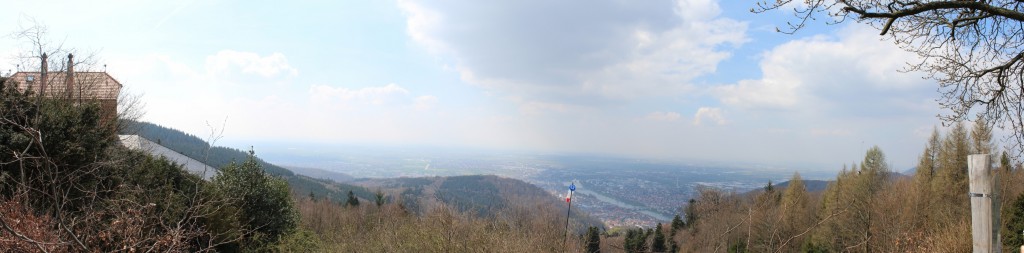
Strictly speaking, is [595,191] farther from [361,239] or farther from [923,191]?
[361,239]

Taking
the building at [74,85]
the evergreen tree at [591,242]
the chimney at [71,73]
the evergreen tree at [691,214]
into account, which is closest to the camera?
the evergreen tree at [591,242]

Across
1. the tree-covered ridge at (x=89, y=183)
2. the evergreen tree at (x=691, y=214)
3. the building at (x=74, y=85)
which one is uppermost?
the building at (x=74, y=85)

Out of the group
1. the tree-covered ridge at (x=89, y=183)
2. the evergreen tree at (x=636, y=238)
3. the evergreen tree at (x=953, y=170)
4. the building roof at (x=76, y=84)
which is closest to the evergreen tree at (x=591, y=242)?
the tree-covered ridge at (x=89, y=183)

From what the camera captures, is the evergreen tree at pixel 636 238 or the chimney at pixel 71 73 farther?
the evergreen tree at pixel 636 238

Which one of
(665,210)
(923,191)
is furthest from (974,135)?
(665,210)

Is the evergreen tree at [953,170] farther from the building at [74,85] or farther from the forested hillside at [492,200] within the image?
the building at [74,85]

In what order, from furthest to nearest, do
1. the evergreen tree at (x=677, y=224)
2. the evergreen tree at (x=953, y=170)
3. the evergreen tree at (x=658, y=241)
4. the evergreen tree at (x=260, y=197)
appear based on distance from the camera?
1. the evergreen tree at (x=677, y=224)
2. the evergreen tree at (x=658, y=241)
3. the evergreen tree at (x=953, y=170)
4. the evergreen tree at (x=260, y=197)

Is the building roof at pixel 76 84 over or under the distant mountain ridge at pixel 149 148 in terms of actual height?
over
